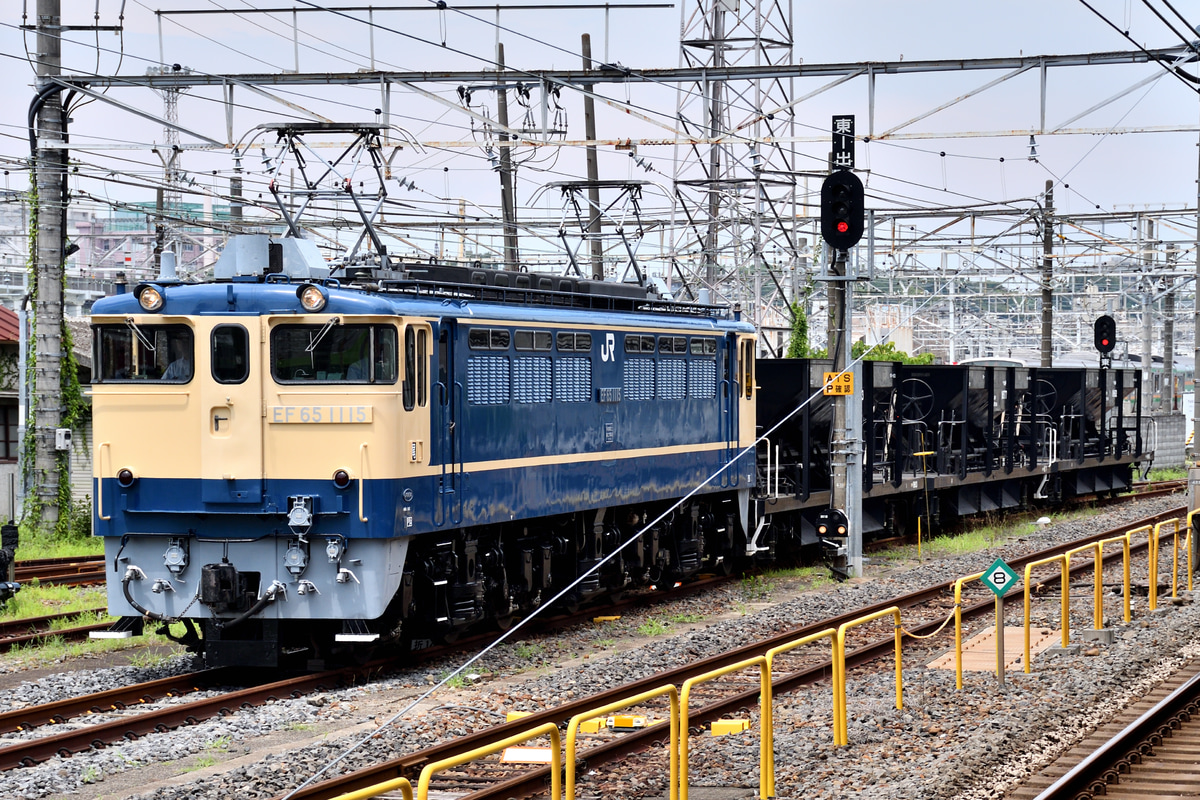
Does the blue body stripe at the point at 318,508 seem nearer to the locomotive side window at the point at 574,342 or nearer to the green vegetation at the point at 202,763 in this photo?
the locomotive side window at the point at 574,342

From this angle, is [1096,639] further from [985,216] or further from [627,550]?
[985,216]

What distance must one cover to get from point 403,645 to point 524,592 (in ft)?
6.78

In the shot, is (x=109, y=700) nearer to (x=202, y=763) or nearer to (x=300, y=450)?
(x=202, y=763)

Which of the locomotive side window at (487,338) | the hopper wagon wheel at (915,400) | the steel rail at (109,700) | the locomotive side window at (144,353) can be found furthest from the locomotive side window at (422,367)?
the hopper wagon wheel at (915,400)

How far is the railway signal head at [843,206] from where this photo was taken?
2069 centimetres

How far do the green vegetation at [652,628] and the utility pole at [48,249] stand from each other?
11198 mm

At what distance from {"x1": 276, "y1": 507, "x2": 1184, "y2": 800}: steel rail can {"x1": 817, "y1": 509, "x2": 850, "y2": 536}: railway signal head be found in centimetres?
272

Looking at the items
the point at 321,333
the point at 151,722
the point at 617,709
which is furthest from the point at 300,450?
the point at 617,709

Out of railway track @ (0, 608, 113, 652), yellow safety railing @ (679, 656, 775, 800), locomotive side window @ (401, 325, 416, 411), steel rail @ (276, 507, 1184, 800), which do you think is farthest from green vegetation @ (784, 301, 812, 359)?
yellow safety railing @ (679, 656, 775, 800)

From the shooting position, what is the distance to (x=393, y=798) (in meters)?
10.1

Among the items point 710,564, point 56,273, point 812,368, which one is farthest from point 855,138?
point 56,273

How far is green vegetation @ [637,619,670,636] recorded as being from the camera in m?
17.3

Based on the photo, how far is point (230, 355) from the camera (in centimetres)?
1407

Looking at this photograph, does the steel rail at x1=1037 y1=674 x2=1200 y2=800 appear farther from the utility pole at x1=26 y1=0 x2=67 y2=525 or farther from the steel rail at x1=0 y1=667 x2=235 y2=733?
the utility pole at x1=26 y1=0 x2=67 y2=525
